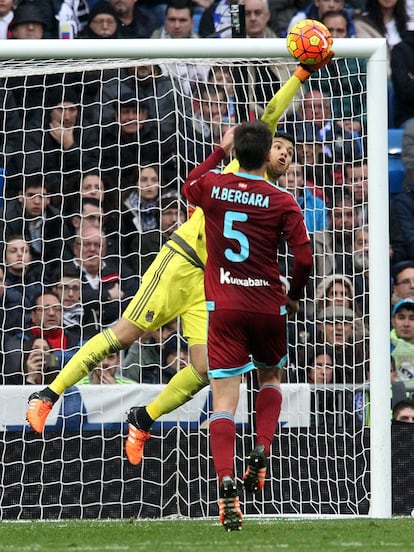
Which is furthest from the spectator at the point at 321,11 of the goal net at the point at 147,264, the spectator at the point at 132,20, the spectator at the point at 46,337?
the spectator at the point at 46,337

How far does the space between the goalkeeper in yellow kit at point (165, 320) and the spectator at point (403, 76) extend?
5.36 m

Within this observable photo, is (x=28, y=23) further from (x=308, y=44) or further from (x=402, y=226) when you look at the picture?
(x=308, y=44)

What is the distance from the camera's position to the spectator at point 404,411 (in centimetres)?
902

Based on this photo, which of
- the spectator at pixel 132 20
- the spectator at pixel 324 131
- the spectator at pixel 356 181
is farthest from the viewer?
the spectator at pixel 132 20

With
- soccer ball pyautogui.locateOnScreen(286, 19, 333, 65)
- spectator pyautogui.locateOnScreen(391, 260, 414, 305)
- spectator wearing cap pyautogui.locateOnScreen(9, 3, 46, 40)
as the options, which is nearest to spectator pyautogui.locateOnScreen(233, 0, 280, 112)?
soccer ball pyautogui.locateOnScreen(286, 19, 333, 65)

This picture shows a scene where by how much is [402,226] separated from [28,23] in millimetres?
3864

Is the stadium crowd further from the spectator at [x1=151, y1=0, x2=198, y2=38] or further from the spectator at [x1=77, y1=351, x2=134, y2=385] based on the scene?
the spectator at [x1=151, y1=0, x2=198, y2=38]

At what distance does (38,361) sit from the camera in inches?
358

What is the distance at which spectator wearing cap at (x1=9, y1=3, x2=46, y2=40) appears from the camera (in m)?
11.8

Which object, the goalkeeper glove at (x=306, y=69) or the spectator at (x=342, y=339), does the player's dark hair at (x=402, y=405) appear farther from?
the goalkeeper glove at (x=306, y=69)

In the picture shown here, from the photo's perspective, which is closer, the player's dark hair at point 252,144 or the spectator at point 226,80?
the player's dark hair at point 252,144

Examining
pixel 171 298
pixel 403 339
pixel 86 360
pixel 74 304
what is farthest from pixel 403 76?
pixel 86 360

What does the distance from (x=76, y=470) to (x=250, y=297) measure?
256 centimetres

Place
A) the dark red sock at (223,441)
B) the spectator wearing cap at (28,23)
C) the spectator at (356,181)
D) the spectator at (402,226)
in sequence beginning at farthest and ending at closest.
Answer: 1. the spectator wearing cap at (28,23)
2. the spectator at (402,226)
3. the spectator at (356,181)
4. the dark red sock at (223,441)
